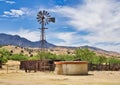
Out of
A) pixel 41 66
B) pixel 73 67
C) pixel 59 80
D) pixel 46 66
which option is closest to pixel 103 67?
pixel 46 66

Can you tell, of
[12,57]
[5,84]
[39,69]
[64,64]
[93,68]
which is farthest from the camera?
[12,57]

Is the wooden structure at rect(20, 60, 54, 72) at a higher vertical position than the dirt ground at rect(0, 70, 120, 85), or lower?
higher

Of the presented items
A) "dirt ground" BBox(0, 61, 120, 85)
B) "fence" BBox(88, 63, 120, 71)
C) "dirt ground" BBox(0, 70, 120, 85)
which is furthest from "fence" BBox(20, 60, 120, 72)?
"dirt ground" BBox(0, 70, 120, 85)

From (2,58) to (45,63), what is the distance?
13.5 metres

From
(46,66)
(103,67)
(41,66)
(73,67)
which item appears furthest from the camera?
(103,67)

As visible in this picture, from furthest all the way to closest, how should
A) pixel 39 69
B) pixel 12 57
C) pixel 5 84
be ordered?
pixel 12 57
pixel 39 69
pixel 5 84

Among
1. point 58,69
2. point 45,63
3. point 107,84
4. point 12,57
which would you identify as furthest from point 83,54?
point 107,84

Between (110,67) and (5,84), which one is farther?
(110,67)

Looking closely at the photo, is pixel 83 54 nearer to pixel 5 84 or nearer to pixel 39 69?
pixel 39 69

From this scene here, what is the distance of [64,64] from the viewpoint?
44.6 m

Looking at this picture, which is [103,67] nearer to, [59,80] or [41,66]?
[41,66]

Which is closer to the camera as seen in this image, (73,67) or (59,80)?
(59,80)

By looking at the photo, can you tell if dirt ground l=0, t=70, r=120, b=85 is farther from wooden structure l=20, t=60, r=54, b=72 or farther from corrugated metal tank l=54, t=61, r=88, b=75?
wooden structure l=20, t=60, r=54, b=72

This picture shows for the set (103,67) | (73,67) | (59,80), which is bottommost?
(59,80)
